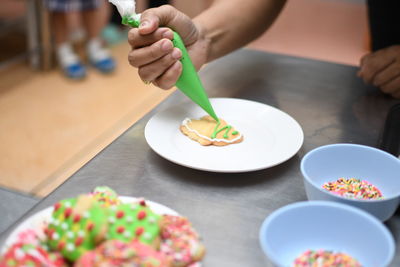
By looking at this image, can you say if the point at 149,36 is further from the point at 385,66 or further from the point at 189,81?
the point at 385,66

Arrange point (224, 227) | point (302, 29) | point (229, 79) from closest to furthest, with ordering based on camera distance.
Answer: point (224, 227) < point (229, 79) < point (302, 29)

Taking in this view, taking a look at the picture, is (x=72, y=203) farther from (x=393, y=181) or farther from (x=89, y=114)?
(x=89, y=114)

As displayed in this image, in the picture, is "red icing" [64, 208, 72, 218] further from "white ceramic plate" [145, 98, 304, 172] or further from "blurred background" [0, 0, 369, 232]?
"blurred background" [0, 0, 369, 232]

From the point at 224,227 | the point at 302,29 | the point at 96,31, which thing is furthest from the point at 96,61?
the point at 224,227

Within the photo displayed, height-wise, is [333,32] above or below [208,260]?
below

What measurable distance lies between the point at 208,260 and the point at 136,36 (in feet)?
1.71

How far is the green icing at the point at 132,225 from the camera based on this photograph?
2.00 feet

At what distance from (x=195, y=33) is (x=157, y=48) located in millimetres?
237

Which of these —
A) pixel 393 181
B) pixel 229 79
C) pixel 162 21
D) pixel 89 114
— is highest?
pixel 162 21

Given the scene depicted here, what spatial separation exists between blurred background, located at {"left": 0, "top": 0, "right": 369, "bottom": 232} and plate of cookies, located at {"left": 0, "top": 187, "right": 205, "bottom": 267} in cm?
130

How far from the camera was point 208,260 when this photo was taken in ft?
2.25

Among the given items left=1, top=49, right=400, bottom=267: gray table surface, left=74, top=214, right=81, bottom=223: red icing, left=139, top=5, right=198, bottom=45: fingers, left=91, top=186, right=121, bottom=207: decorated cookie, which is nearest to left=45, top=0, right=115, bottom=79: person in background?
left=1, top=49, right=400, bottom=267: gray table surface

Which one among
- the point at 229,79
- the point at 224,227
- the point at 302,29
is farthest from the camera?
the point at 302,29

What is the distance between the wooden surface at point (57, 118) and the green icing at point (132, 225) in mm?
1354
